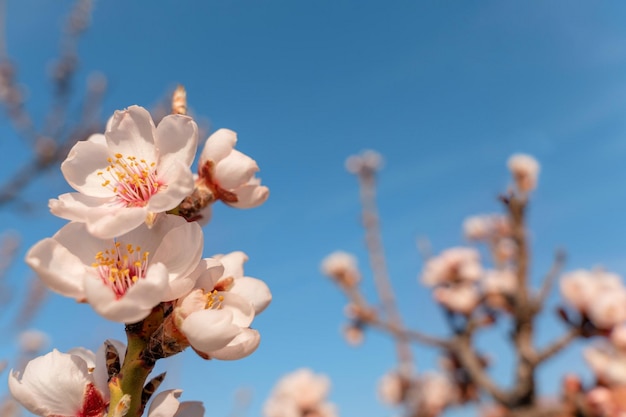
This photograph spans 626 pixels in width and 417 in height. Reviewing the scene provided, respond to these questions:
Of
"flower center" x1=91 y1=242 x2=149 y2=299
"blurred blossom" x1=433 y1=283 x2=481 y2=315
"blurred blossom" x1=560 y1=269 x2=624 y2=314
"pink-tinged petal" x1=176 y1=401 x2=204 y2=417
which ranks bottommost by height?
"pink-tinged petal" x1=176 y1=401 x2=204 y2=417

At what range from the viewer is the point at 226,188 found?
672mm

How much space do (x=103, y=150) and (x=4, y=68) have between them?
3402 mm

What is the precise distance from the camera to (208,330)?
50cm

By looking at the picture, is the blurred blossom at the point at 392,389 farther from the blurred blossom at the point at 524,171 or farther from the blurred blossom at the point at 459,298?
the blurred blossom at the point at 524,171

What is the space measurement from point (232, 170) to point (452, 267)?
3.90 meters

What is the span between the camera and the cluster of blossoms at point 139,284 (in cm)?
50

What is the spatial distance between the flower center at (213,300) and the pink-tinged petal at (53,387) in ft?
0.49

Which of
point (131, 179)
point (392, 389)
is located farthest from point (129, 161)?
point (392, 389)

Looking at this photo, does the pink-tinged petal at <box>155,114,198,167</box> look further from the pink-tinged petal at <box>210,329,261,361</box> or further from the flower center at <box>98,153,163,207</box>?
the pink-tinged petal at <box>210,329,261,361</box>

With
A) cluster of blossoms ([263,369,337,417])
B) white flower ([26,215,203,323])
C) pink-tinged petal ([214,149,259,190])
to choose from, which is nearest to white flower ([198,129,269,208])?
pink-tinged petal ([214,149,259,190])

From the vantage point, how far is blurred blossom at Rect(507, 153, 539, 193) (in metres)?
3.82

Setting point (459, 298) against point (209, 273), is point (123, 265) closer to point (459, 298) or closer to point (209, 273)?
point (209, 273)

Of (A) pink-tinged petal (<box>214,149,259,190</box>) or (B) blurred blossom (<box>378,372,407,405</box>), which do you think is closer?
(A) pink-tinged petal (<box>214,149,259,190</box>)

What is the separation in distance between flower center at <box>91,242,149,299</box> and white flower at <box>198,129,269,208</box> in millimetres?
143
